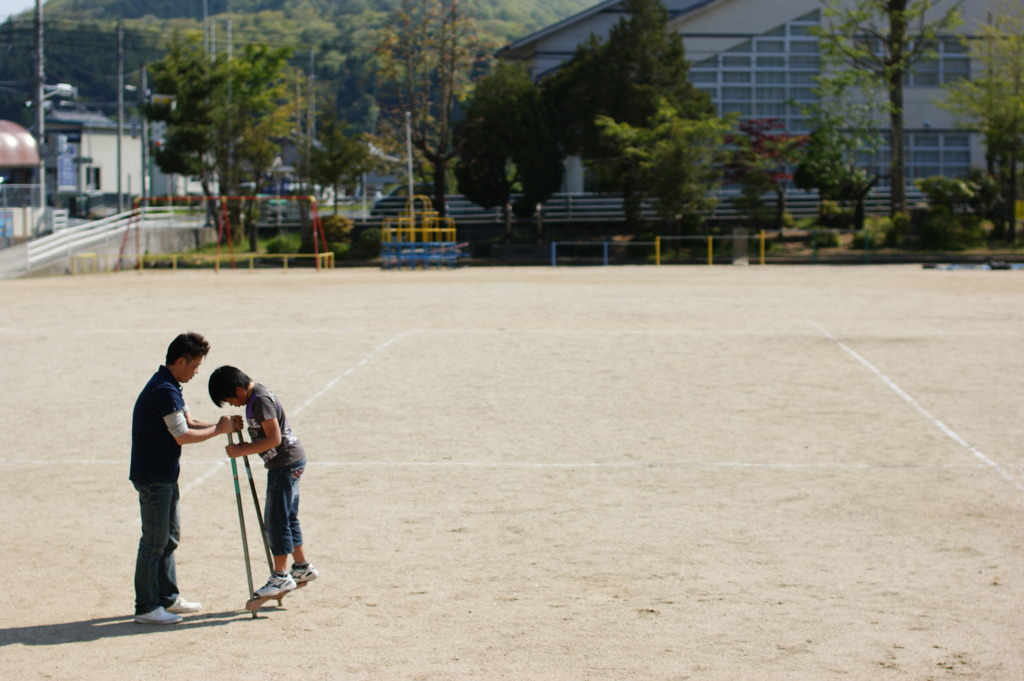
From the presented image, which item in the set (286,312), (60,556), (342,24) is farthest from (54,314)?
(342,24)

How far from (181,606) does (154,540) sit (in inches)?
20.7

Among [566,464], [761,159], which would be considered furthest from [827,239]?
[566,464]

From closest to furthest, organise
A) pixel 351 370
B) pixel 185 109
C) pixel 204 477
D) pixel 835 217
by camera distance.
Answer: pixel 204 477 < pixel 351 370 < pixel 835 217 < pixel 185 109

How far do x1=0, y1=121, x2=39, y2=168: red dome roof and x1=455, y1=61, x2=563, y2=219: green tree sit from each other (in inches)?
1176

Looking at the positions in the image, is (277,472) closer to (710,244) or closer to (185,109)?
(710,244)

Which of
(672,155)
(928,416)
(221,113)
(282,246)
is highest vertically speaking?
(221,113)

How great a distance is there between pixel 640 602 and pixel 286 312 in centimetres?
1852

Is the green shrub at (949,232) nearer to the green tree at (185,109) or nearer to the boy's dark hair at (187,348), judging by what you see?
the green tree at (185,109)

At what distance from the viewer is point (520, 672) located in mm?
6469

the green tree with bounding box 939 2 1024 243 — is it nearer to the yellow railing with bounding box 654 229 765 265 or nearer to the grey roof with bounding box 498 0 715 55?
the yellow railing with bounding box 654 229 765 265

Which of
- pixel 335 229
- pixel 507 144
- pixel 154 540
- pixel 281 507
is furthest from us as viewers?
pixel 335 229

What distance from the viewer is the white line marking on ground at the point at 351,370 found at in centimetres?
1542

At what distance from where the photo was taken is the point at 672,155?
4391 centimetres

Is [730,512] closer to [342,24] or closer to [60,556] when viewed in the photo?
[60,556]
